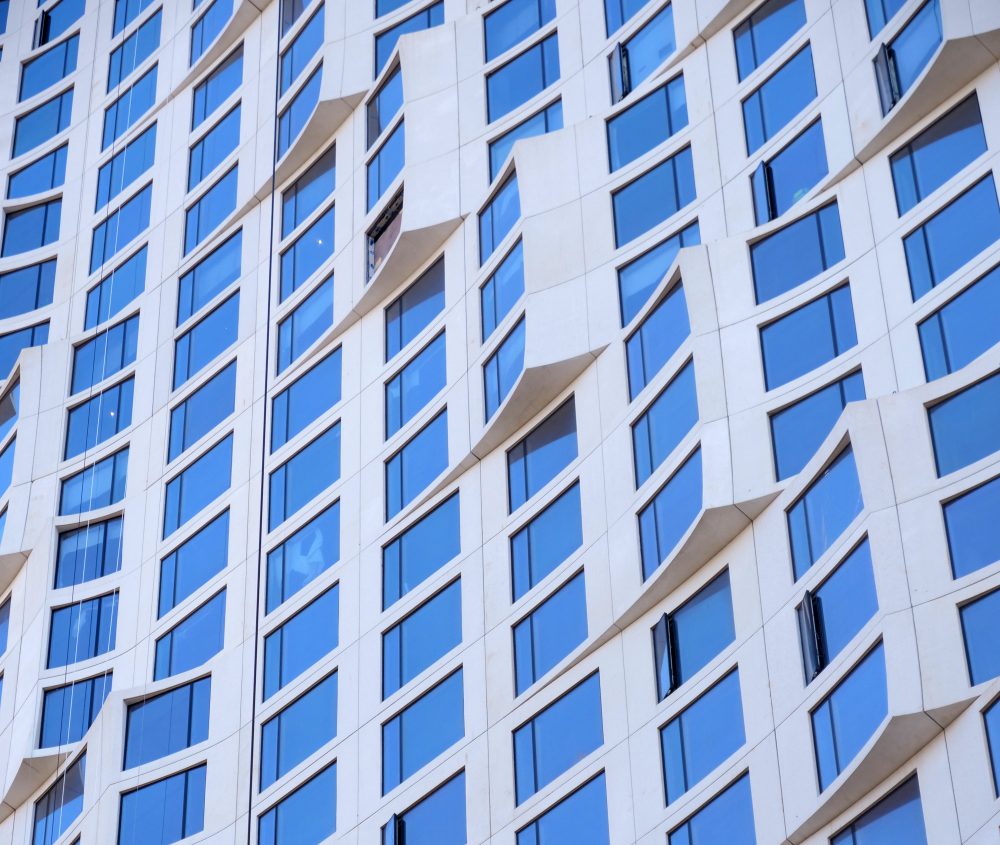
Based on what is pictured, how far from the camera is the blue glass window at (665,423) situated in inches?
1496

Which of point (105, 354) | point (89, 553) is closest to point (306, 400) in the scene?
point (89, 553)

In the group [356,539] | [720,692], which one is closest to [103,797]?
[356,539]

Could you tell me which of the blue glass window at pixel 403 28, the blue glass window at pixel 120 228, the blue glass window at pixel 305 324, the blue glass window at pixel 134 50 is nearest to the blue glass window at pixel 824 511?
the blue glass window at pixel 305 324

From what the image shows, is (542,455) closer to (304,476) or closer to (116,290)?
(304,476)

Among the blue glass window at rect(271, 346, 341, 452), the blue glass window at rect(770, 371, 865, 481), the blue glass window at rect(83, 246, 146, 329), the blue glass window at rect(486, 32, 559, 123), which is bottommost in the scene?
the blue glass window at rect(770, 371, 865, 481)

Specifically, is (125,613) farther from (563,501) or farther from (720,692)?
(720,692)

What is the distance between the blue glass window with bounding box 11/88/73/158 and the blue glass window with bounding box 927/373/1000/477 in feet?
132

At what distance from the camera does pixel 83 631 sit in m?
51.9

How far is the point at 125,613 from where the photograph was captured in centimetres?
5106

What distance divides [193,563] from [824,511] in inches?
807

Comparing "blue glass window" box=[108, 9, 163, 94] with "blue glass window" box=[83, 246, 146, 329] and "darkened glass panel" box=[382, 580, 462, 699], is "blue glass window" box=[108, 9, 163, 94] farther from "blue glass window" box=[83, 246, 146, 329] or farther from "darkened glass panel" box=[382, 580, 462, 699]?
"darkened glass panel" box=[382, 580, 462, 699]

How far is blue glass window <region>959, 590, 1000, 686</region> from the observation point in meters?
29.7

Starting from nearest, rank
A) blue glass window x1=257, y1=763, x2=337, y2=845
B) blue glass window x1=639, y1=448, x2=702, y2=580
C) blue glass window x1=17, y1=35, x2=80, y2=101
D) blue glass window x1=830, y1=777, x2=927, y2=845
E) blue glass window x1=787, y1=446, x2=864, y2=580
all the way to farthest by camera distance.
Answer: blue glass window x1=830, y1=777, x2=927, y2=845 → blue glass window x1=787, y1=446, x2=864, y2=580 → blue glass window x1=639, y1=448, x2=702, y2=580 → blue glass window x1=257, y1=763, x2=337, y2=845 → blue glass window x1=17, y1=35, x2=80, y2=101

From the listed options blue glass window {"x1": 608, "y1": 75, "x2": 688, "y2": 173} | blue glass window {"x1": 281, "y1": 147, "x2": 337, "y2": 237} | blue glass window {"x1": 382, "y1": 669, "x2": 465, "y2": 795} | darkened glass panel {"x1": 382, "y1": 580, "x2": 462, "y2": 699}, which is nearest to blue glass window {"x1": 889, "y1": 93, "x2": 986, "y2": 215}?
blue glass window {"x1": 608, "y1": 75, "x2": 688, "y2": 173}
